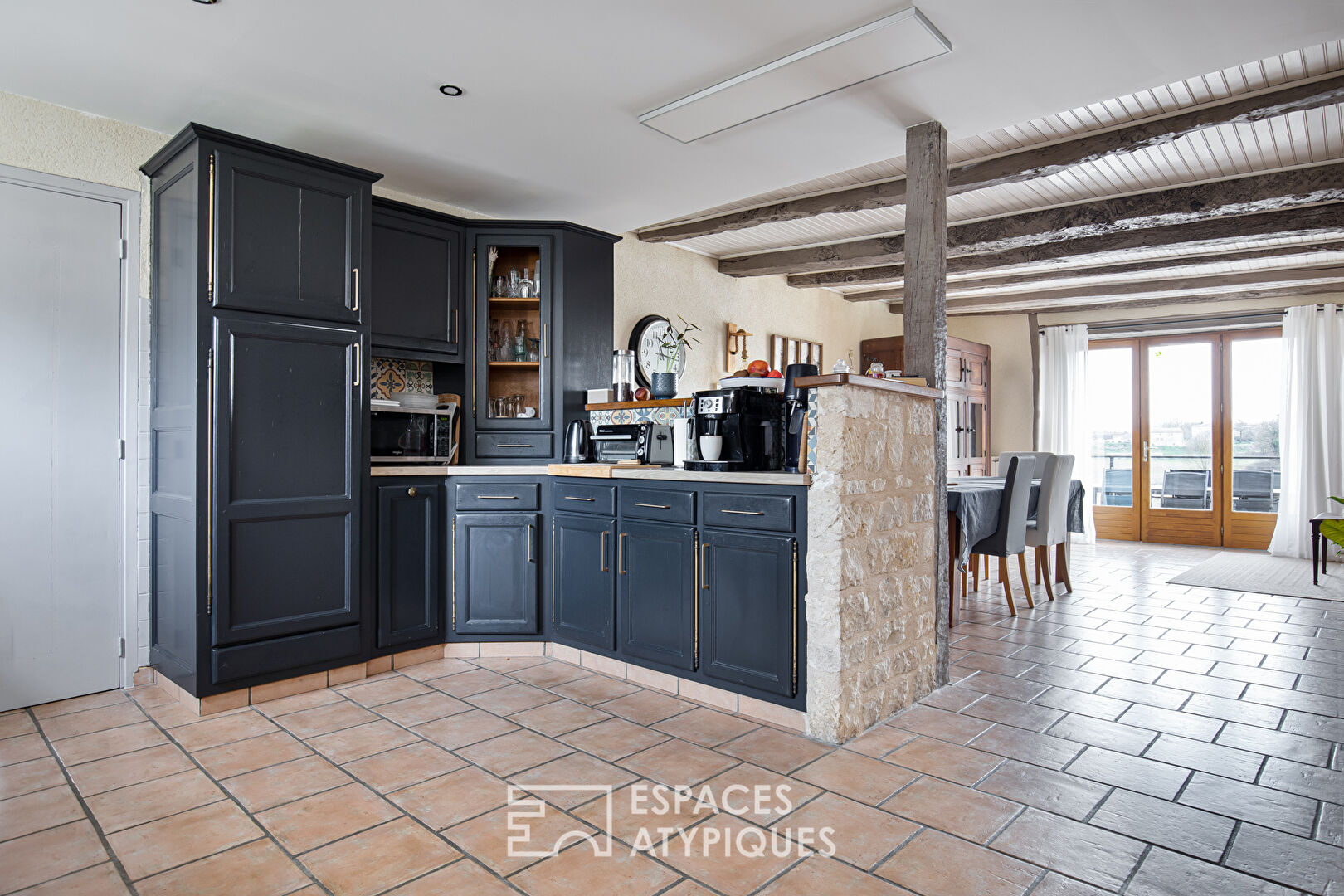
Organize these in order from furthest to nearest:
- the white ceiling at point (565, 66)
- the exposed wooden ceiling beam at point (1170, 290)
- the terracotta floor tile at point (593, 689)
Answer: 1. the exposed wooden ceiling beam at point (1170, 290)
2. the terracotta floor tile at point (593, 689)
3. the white ceiling at point (565, 66)

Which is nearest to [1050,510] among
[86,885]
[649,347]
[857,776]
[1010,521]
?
[1010,521]

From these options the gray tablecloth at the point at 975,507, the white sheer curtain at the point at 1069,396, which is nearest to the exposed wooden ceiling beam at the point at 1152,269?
the white sheer curtain at the point at 1069,396

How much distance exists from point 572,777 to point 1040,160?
4001 mm

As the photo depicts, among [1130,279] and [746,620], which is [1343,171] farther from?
[746,620]

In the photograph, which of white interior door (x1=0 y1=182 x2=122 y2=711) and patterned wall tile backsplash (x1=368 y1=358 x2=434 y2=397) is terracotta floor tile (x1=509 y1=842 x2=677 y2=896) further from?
patterned wall tile backsplash (x1=368 y1=358 x2=434 y2=397)

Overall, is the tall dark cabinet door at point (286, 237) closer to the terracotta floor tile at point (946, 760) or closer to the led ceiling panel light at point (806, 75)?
the led ceiling panel light at point (806, 75)

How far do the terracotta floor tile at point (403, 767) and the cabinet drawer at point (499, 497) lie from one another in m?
1.42

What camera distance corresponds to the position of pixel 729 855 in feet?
6.46

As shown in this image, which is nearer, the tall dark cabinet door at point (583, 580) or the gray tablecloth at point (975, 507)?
the tall dark cabinet door at point (583, 580)

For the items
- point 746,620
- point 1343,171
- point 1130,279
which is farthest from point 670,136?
point 1130,279

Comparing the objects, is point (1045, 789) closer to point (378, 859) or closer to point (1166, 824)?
point (1166, 824)

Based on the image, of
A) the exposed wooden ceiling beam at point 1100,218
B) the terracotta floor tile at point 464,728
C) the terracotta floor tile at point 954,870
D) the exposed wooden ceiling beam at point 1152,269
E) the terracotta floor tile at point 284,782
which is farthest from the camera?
the exposed wooden ceiling beam at point 1152,269

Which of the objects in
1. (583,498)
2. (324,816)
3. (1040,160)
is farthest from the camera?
(1040,160)

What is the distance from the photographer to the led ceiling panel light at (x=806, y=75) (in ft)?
8.58
